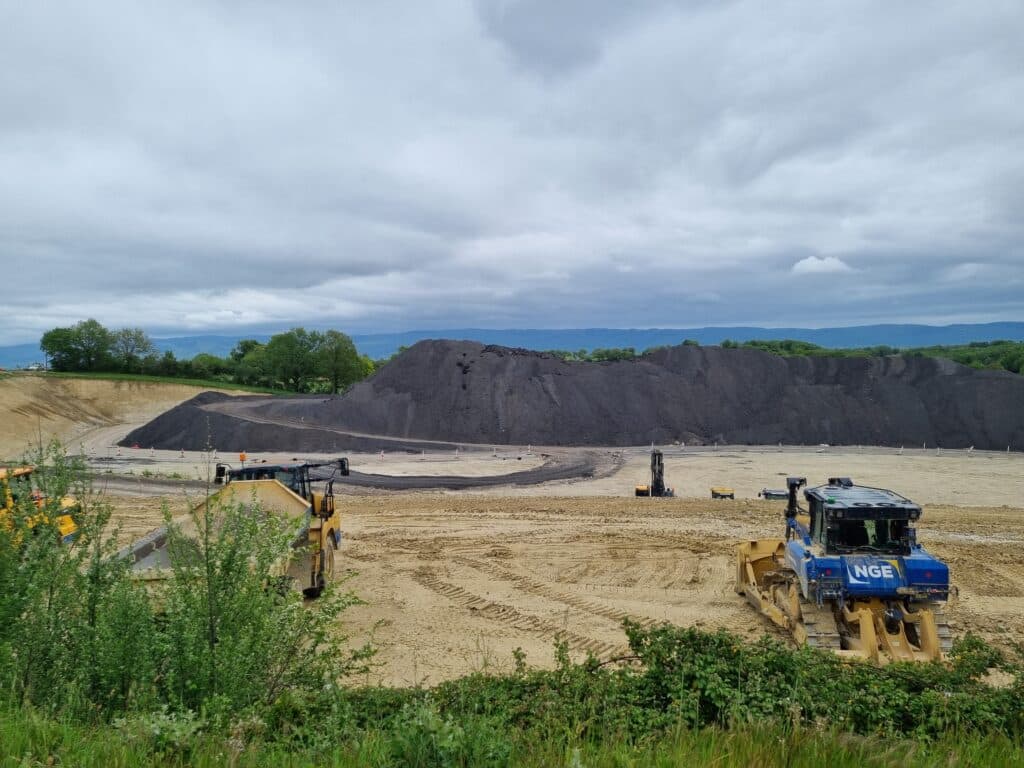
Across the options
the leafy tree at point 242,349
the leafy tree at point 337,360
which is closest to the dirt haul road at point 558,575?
the leafy tree at point 337,360

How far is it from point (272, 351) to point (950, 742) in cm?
7225

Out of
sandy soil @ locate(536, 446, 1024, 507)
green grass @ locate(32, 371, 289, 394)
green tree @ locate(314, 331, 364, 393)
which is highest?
green tree @ locate(314, 331, 364, 393)

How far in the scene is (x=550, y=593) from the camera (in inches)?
480

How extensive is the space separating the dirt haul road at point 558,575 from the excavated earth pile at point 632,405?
26412mm

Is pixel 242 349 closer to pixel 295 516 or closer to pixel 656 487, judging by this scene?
pixel 656 487

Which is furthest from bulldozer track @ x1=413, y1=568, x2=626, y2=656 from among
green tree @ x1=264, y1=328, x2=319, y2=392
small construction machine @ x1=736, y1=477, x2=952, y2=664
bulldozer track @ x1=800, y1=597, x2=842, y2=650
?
green tree @ x1=264, y1=328, x2=319, y2=392

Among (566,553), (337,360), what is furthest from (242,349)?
(566,553)

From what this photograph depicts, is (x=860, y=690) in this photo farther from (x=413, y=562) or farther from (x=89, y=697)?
(x=413, y=562)

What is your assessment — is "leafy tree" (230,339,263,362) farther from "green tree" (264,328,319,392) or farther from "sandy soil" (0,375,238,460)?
"sandy soil" (0,375,238,460)

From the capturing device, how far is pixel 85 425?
53.4 metres

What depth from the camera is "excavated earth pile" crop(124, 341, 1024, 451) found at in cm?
4734

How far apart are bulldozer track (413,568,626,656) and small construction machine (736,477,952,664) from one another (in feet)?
9.02

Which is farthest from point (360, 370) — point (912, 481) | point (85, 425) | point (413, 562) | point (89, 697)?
point (89, 697)

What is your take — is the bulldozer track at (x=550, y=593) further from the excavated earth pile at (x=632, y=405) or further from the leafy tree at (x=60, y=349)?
the leafy tree at (x=60, y=349)
